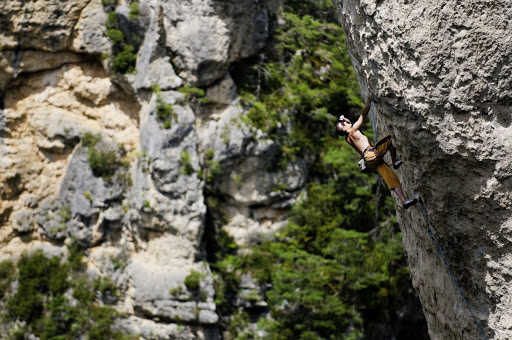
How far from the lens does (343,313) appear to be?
1452cm

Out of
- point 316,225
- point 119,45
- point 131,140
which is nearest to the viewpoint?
point 316,225

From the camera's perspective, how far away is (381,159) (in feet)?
19.7

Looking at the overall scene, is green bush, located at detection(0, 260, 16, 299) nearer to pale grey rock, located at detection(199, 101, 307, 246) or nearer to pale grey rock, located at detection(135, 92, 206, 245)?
pale grey rock, located at detection(135, 92, 206, 245)

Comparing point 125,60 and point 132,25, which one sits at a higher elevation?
point 132,25

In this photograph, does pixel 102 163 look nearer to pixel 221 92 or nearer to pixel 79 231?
pixel 79 231

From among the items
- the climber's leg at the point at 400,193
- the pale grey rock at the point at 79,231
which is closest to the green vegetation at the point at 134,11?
the pale grey rock at the point at 79,231

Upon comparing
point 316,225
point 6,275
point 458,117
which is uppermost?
point 458,117

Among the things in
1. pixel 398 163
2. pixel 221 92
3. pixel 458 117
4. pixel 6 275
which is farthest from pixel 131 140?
pixel 458 117

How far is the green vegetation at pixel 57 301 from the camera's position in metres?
15.4

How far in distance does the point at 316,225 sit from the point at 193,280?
10.5 ft

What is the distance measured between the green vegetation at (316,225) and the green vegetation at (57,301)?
287cm

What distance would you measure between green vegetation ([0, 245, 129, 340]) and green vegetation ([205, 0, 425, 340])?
113 inches

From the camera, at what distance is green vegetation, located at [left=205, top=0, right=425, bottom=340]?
47.8ft

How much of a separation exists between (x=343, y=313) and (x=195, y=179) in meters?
4.67
